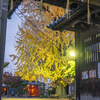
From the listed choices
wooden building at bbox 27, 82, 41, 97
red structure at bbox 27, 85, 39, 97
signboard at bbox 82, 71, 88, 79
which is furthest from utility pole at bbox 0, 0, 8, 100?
red structure at bbox 27, 85, 39, 97

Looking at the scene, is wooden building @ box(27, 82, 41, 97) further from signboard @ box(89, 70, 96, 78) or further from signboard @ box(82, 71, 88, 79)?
signboard @ box(89, 70, 96, 78)

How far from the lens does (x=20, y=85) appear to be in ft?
84.1

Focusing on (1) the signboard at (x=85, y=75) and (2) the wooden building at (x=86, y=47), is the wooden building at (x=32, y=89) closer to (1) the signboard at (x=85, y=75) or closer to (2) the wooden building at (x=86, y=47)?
(2) the wooden building at (x=86, y=47)

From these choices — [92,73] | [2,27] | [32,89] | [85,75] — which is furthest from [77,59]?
[32,89]

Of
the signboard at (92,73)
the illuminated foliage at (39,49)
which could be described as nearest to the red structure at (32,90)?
the illuminated foliage at (39,49)

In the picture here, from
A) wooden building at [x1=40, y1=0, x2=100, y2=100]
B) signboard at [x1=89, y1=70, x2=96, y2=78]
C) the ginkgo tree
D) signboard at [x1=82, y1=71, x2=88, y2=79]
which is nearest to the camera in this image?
wooden building at [x1=40, y1=0, x2=100, y2=100]

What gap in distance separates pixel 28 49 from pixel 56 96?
5673 millimetres

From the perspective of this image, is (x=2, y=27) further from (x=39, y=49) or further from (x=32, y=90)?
(x=32, y=90)

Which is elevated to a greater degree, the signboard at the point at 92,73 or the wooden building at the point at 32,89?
the signboard at the point at 92,73

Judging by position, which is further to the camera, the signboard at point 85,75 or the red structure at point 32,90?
the red structure at point 32,90

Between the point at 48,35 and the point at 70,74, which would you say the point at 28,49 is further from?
the point at 70,74

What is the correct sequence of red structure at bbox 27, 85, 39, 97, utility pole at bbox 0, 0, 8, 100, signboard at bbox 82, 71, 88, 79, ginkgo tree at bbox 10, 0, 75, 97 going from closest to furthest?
1. utility pole at bbox 0, 0, 8, 100
2. signboard at bbox 82, 71, 88, 79
3. ginkgo tree at bbox 10, 0, 75, 97
4. red structure at bbox 27, 85, 39, 97

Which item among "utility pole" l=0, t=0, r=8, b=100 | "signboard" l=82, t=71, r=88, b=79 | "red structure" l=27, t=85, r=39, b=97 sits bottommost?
"red structure" l=27, t=85, r=39, b=97

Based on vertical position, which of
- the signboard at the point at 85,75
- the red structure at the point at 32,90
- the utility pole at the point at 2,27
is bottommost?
the red structure at the point at 32,90
